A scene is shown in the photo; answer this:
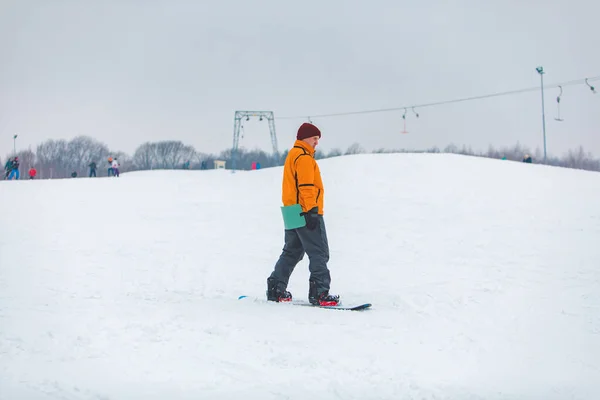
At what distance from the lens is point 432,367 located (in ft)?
15.7

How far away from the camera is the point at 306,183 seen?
679 cm

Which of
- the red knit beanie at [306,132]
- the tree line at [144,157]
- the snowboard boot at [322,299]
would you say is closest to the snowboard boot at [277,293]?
the snowboard boot at [322,299]

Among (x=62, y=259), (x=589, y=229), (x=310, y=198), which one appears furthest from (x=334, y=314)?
(x=589, y=229)

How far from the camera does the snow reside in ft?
14.0

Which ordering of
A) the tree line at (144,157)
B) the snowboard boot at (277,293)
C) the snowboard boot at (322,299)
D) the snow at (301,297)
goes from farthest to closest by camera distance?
1. the tree line at (144,157)
2. the snowboard boot at (277,293)
3. the snowboard boot at (322,299)
4. the snow at (301,297)

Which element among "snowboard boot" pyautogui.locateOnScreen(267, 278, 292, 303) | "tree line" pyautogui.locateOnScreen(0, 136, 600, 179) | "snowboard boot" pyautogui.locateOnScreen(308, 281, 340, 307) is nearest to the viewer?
"snowboard boot" pyautogui.locateOnScreen(308, 281, 340, 307)

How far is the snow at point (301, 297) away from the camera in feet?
14.0

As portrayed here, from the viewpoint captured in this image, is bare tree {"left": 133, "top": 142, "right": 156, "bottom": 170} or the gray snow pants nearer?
the gray snow pants

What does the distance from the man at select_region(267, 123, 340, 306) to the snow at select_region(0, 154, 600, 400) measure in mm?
557

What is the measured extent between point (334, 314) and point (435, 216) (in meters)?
11.9

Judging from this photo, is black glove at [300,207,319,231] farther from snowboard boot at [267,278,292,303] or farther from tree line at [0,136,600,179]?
tree line at [0,136,600,179]

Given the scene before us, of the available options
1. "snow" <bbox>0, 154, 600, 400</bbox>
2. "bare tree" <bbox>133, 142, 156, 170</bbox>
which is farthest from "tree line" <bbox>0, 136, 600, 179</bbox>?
"snow" <bbox>0, 154, 600, 400</bbox>

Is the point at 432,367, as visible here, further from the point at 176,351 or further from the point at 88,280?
the point at 88,280

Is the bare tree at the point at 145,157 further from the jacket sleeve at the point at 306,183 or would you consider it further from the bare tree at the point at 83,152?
the jacket sleeve at the point at 306,183
